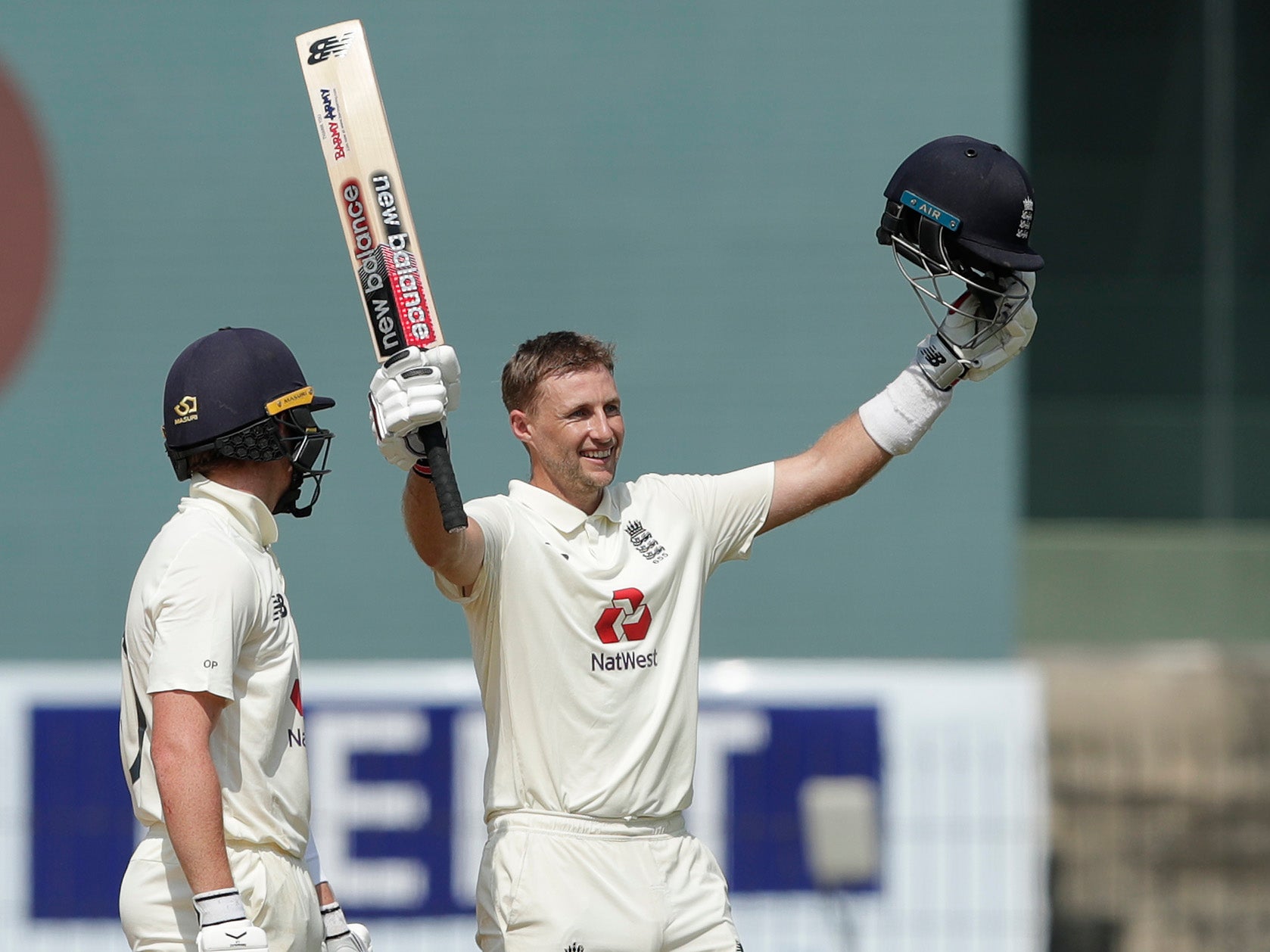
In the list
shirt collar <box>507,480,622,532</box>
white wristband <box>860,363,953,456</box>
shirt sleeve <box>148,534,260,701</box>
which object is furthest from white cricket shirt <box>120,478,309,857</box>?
white wristband <box>860,363,953,456</box>

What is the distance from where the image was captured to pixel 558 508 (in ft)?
10.9

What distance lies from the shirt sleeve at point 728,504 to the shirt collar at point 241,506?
935 millimetres

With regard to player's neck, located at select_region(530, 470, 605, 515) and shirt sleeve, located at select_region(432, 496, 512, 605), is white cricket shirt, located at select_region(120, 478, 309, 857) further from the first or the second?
player's neck, located at select_region(530, 470, 605, 515)

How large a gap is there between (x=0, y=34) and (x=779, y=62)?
159 inches

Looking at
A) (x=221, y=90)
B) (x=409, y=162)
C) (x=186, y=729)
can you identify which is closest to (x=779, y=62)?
(x=409, y=162)

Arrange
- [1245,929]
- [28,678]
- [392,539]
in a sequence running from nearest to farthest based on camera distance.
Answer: [28,678], [1245,929], [392,539]

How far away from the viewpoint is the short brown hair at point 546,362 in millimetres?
3291

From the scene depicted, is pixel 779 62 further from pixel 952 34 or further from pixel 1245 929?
pixel 1245 929

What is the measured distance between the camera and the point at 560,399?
10.7 ft

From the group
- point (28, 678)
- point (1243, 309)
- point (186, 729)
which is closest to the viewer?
point (186, 729)

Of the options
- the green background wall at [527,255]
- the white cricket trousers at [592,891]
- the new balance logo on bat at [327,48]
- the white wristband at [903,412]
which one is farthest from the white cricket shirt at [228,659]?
the green background wall at [527,255]

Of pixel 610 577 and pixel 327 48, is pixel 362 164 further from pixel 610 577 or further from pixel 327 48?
pixel 610 577

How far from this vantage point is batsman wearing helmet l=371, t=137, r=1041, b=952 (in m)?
3.09

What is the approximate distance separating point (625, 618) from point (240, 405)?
2.89ft
